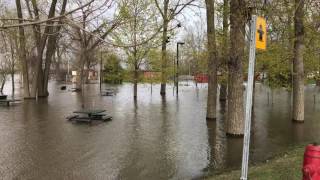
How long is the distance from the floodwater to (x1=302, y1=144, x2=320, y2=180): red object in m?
4.11

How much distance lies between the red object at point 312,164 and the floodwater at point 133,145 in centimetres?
411

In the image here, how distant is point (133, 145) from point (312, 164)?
804 cm

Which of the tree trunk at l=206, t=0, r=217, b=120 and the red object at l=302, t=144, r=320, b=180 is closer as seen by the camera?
the red object at l=302, t=144, r=320, b=180

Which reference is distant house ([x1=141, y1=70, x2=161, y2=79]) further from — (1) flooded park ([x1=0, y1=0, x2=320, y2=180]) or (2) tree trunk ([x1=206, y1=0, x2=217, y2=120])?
(2) tree trunk ([x1=206, y1=0, x2=217, y2=120])

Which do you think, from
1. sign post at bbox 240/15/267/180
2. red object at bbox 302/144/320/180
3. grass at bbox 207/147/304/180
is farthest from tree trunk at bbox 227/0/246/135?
red object at bbox 302/144/320/180

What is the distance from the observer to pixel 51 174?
382 inches

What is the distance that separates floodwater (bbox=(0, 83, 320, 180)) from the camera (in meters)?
10.1

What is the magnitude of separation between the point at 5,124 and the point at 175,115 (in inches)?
303

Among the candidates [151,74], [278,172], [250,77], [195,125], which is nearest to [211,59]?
[195,125]

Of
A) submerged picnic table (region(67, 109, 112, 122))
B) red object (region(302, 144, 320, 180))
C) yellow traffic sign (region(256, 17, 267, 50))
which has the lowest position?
submerged picnic table (region(67, 109, 112, 122))

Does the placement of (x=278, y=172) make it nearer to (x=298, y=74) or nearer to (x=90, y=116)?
(x=298, y=74)

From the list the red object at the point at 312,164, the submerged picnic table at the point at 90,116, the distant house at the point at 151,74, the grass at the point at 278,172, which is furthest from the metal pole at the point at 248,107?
the distant house at the point at 151,74

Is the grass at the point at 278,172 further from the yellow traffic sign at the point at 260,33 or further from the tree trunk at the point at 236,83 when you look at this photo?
the tree trunk at the point at 236,83

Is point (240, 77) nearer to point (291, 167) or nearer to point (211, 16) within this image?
point (211, 16)
